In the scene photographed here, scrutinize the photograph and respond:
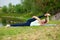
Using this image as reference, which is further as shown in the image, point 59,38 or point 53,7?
point 53,7

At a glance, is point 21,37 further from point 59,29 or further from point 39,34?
point 59,29

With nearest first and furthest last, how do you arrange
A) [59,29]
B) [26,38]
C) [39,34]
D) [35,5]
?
[26,38] → [39,34] → [59,29] → [35,5]

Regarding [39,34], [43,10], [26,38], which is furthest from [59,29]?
[43,10]

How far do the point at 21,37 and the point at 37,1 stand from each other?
12.8 m

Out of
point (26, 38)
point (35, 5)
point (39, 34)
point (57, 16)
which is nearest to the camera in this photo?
point (26, 38)

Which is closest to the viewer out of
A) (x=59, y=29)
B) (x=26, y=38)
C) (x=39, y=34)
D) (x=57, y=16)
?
(x=26, y=38)

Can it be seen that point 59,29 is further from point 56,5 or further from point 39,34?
point 56,5

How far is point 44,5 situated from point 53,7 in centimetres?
84

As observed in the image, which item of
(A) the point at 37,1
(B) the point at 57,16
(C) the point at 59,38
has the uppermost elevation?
(A) the point at 37,1

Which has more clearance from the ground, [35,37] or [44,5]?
[44,5]

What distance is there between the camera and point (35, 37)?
22.0ft

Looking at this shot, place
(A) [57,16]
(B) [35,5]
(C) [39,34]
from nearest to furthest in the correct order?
(C) [39,34] → (A) [57,16] → (B) [35,5]

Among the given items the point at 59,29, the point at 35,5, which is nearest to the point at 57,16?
the point at 35,5

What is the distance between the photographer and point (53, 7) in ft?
65.3
